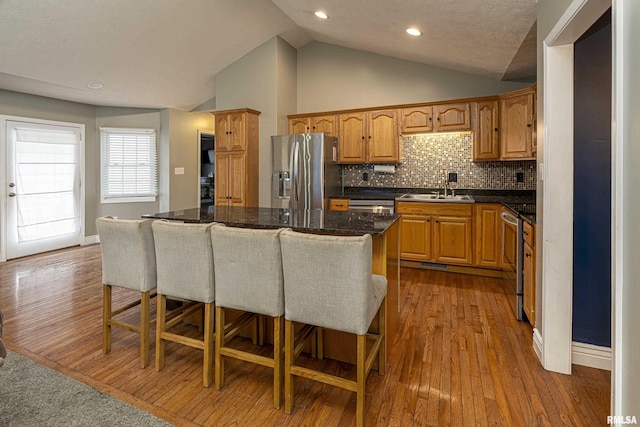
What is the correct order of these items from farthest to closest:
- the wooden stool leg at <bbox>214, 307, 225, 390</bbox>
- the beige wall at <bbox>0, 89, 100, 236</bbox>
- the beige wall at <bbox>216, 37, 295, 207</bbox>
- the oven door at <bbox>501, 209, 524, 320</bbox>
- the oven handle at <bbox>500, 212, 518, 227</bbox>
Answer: the beige wall at <bbox>216, 37, 295, 207</bbox> → the beige wall at <bbox>0, 89, 100, 236</bbox> → the oven handle at <bbox>500, 212, 518, 227</bbox> → the oven door at <bbox>501, 209, 524, 320</bbox> → the wooden stool leg at <bbox>214, 307, 225, 390</bbox>

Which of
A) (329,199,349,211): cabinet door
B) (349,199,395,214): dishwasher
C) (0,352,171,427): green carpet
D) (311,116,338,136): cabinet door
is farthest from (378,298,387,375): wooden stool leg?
(311,116,338,136): cabinet door

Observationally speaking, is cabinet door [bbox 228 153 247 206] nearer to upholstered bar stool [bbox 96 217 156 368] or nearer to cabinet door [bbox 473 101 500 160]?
upholstered bar stool [bbox 96 217 156 368]

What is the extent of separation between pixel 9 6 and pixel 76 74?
1.24 m

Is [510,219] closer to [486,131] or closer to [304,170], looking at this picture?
[486,131]

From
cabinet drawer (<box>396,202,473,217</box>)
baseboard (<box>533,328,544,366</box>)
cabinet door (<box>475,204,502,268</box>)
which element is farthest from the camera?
cabinet drawer (<box>396,202,473,217</box>)

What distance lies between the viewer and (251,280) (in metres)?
1.79

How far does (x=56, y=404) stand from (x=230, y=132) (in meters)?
3.86

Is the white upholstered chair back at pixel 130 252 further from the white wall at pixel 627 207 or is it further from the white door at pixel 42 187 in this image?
the white door at pixel 42 187

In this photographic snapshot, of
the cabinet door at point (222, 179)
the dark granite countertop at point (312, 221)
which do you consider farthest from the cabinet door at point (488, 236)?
the cabinet door at point (222, 179)

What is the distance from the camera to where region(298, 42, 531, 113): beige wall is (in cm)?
448

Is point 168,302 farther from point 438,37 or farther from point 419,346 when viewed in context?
point 438,37

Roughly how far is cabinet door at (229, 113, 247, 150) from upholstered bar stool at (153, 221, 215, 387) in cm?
Answer: 304

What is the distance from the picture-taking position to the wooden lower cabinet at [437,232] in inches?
161

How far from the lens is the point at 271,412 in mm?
1717
